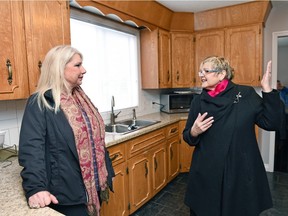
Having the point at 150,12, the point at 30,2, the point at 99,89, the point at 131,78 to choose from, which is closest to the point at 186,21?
the point at 150,12

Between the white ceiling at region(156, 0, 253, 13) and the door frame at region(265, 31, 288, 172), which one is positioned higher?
the white ceiling at region(156, 0, 253, 13)

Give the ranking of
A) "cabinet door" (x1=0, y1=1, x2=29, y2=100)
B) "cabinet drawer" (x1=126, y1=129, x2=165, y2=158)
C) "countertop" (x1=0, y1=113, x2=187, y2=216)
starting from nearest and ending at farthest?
"countertop" (x1=0, y1=113, x2=187, y2=216)
"cabinet door" (x1=0, y1=1, x2=29, y2=100)
"cabinet drawer" (x1=126, y1=129, x2=165, y2=158)

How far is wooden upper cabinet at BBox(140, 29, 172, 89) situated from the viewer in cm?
323

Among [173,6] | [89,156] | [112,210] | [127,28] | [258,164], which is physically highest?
[173,6]

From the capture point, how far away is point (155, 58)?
10.6 ft

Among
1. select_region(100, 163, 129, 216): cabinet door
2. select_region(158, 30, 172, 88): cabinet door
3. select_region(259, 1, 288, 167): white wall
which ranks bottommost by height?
select_region(100, 163, 129, 216): cabinet door

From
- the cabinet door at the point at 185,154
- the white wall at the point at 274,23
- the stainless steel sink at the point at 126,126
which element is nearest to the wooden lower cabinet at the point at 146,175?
the stainless steel sink at the point at 126,126

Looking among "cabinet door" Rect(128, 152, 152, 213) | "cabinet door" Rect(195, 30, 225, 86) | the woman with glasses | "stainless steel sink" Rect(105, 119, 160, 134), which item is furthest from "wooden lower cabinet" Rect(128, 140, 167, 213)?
"cabinet door" Rect(195, 30, 225, 86)

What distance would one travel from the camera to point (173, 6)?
313 centimetres

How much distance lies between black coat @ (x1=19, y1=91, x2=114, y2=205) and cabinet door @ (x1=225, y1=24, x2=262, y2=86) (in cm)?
286

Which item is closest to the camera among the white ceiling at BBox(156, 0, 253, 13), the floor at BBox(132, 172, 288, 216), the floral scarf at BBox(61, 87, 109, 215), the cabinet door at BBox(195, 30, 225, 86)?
the floral scarf at BBox(61, 87, 109, 215)

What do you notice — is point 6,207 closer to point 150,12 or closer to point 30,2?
point 30,2

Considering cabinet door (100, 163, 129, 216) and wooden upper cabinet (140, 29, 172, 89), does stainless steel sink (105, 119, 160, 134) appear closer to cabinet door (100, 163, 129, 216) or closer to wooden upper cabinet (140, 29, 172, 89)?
cabinet door (100, 163, 129, 216)

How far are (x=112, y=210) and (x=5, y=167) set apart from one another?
1.00m
